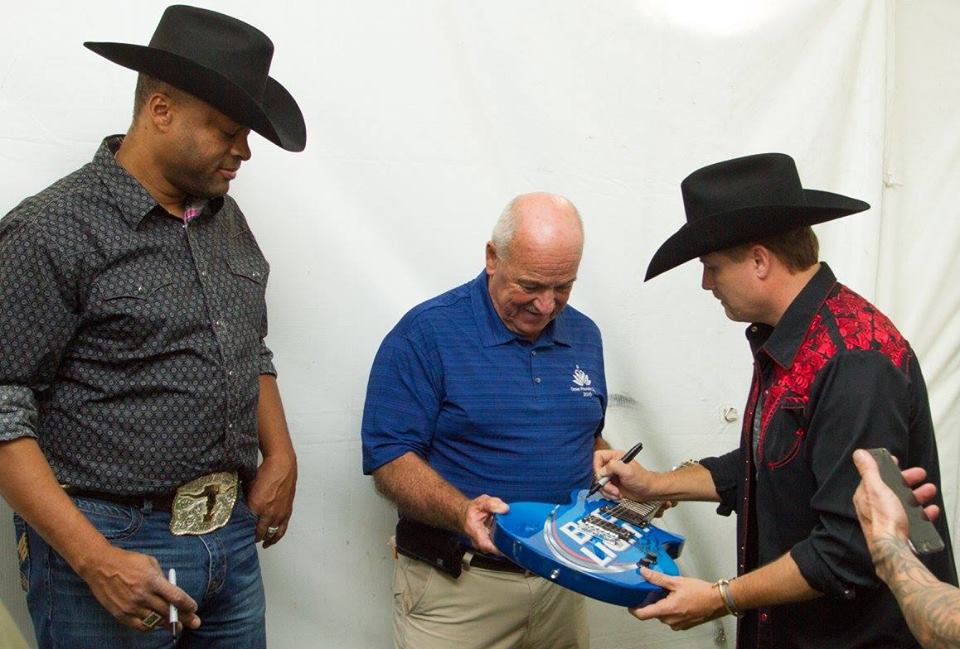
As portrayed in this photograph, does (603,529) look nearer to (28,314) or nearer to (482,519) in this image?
(482,519)

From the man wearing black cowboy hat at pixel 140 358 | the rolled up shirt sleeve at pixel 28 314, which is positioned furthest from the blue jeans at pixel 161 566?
the rolled up shirt sleeve at pixel 28 314

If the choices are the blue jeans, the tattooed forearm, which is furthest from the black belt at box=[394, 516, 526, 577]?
the tattooed forearm

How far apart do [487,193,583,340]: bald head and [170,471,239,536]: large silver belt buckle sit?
74 centimetres

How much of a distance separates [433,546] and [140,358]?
834mm

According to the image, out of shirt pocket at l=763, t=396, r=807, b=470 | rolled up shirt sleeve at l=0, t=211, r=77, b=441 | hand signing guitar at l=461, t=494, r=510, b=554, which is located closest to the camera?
Answer: rolled up shirt sleeve at l=0, t=211, r=77, b=441

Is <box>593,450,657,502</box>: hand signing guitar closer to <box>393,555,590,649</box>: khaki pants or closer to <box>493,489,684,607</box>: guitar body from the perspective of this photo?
<box>493,489,684,607</box>: guitar body

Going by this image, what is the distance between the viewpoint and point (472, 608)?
88.4 inches

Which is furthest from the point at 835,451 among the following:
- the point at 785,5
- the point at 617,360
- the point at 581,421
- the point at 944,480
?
the point at 944,480

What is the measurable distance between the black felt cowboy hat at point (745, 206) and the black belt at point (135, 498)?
3.62 feet

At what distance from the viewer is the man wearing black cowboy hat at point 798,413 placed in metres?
1.70

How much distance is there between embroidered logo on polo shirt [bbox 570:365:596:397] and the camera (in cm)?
233

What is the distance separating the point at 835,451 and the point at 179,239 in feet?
4.15

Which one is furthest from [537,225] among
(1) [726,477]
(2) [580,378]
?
(1) [726,477]

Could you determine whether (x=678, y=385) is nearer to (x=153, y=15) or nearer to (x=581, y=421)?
(x=581, y=421)
